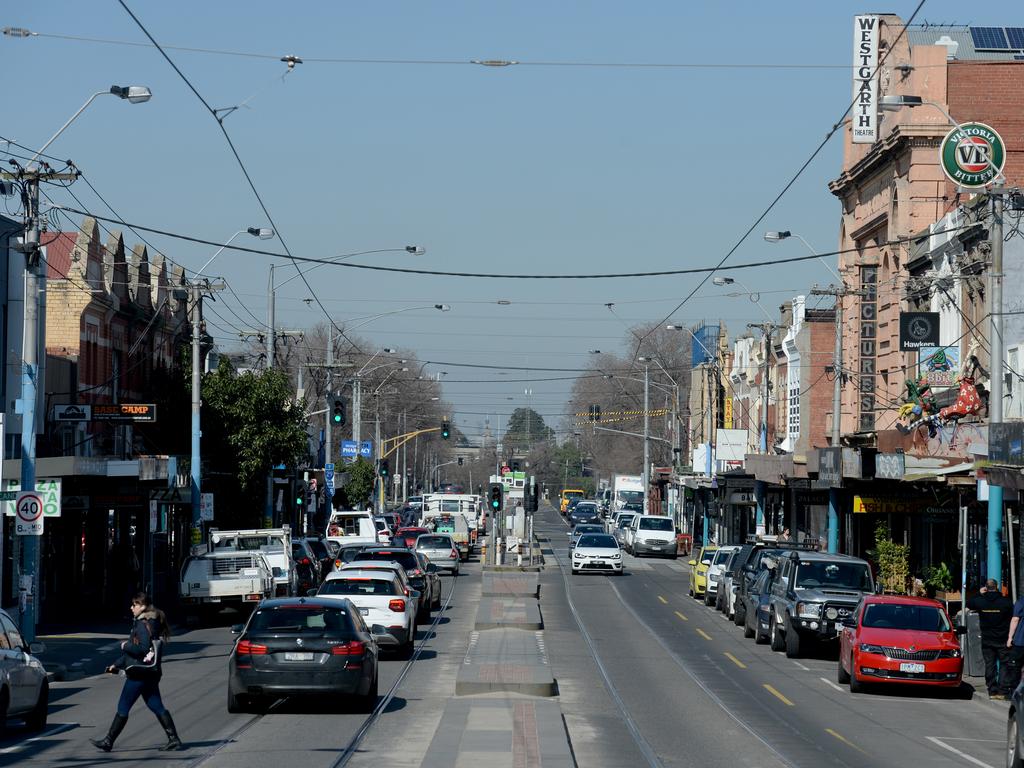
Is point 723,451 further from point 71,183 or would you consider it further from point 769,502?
point 71,183

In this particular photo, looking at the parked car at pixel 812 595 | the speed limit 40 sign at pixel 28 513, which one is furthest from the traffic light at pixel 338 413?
the speed limit 40 sign at pixel 28 513

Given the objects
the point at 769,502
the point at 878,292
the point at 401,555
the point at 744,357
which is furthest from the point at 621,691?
the point at 744,357

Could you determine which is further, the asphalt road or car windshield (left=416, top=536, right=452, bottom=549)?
car windshield (left=416, top=536, right=452, bottom=549)

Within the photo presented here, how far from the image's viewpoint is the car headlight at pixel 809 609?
29.2 m

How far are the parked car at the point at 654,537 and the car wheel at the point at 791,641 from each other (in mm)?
41422

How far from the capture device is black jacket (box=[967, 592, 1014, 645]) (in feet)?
81.0

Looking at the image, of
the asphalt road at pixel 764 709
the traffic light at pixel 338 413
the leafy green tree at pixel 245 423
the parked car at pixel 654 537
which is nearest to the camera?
the asphalt road at pixel 764 709

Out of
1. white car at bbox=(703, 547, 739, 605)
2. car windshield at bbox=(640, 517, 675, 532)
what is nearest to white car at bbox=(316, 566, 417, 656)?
white car at bbox=(703, 547, 739, 605)

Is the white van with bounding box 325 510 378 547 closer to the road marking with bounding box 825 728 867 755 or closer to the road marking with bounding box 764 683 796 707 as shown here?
the road marking with bounding box 764 683 796 707

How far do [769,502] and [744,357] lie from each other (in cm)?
1255

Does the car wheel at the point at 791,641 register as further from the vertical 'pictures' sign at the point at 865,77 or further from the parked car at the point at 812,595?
the vertical 'pictures' sign at the point at 865,77

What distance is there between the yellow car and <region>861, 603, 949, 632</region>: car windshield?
19.1 m

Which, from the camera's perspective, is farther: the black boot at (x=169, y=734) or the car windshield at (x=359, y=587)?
the car windshield at (x=359, y=587)

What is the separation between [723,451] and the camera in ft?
237
